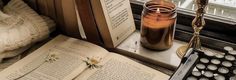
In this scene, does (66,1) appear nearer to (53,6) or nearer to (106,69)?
(53,6)

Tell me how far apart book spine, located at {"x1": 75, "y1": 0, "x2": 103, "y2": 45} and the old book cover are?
1 cm

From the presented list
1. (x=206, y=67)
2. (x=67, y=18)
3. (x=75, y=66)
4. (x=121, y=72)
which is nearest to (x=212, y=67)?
(x=206, y=67)

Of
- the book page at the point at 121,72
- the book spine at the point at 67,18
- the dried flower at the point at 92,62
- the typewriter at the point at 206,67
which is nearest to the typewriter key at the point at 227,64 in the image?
the typewriter at the point at 206,67

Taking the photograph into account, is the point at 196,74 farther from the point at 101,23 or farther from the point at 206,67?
the point at 101,23

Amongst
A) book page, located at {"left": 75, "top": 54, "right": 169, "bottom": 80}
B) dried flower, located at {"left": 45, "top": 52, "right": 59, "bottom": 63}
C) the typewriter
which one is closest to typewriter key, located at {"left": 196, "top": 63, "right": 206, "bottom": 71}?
the typewriter

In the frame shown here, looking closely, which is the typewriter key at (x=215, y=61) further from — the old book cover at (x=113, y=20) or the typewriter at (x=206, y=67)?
the old book cover at (x=113, y=20)

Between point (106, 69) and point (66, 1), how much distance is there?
0.74 ft

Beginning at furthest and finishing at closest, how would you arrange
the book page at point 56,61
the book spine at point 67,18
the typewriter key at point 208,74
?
the book spine at point 67,18, the book page at point 56,61, the typewriter key at point 208,74

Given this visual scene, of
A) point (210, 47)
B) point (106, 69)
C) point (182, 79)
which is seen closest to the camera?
point (182, 79)

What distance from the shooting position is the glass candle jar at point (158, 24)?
100cm

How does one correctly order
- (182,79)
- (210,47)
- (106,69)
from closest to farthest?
1. (182,79)
2. (106,69)
3. (210,47)

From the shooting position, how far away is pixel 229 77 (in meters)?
0.77

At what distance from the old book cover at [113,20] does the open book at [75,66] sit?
5 cm

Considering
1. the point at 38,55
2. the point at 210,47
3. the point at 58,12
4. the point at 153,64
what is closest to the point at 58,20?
the point at 58,12
